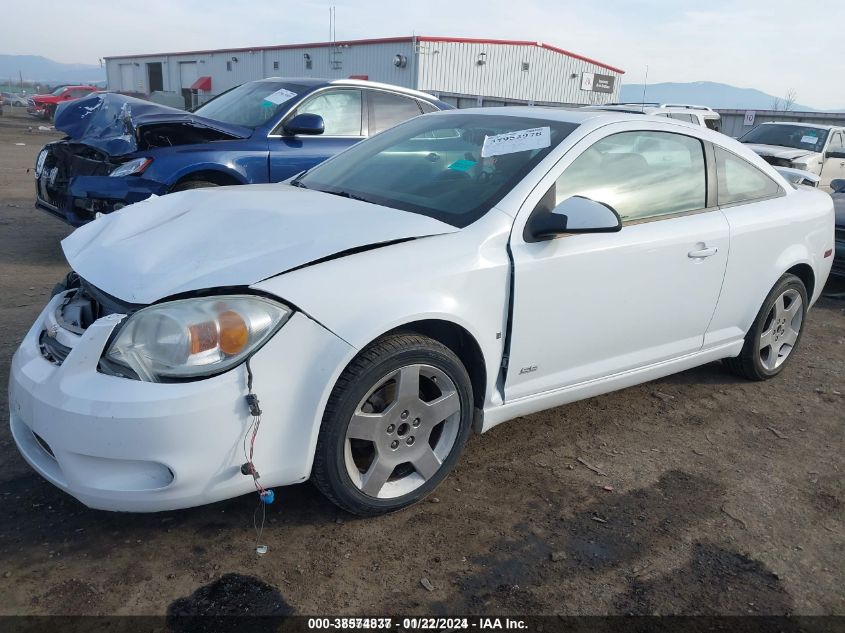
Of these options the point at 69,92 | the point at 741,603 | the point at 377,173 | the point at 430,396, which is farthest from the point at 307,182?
the point at 69,92

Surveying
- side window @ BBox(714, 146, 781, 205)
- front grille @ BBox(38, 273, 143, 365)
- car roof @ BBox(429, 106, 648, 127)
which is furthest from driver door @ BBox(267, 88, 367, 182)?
front grille @ BBox(38, 273, 143, 365)

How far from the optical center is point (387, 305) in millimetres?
2480

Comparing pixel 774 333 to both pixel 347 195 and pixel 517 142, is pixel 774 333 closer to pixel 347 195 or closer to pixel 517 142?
pixel 517 142

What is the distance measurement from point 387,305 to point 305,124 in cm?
379

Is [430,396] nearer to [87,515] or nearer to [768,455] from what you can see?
[87,515]

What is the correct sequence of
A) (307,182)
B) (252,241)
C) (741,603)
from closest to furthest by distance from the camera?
(741,603)
(252,241)
(307,182)

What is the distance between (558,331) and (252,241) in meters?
1.36

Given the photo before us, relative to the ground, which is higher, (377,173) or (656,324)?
(377,173)

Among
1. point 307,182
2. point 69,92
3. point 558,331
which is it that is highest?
point 307,182

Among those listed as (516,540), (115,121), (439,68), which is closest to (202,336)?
(516,540)

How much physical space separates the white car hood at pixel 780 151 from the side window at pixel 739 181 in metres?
8.76

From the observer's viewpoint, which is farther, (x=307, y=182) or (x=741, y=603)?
(x=307, y=182)

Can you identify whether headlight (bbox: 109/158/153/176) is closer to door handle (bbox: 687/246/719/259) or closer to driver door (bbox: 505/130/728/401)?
driver door (bbox: 505/130/728/401)

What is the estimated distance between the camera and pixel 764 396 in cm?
427
